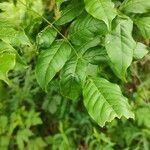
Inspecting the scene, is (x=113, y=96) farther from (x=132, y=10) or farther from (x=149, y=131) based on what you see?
(x=149, y=131)

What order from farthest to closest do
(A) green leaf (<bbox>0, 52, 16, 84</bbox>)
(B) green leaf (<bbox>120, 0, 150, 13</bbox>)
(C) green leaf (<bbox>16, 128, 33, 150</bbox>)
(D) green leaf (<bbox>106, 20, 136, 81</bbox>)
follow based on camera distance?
(C) green leaf (<bbox>16, 128, 33, 150</bbox>) → (B) green leaf (<bbox>120, 0, 150, 13</bbox>) → (D) green leaf (<bbox>106, 20, 136, 81</bbox>) → (A) green leaf (<bbox>0, 52, 16, 84</bbox>)

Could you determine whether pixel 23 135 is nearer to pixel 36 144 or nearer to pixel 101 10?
pixel 36 144

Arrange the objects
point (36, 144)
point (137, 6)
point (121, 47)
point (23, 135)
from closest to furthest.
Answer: point (121, 47) < point (137, 6) < point (23, 135) < point (36, 144)

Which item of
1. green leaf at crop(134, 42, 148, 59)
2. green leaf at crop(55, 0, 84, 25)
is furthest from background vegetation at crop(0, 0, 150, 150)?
green leaf at crop(55, 0, 84, 25)

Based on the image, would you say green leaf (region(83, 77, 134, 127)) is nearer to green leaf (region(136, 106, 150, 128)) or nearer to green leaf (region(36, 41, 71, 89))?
green leaf (region(36, 41, 71, 89))

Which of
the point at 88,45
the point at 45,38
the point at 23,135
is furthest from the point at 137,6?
the point at 23,135

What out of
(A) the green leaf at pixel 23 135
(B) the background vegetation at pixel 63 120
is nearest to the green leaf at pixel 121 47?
(B) the background vegetation at pixel 63 120
